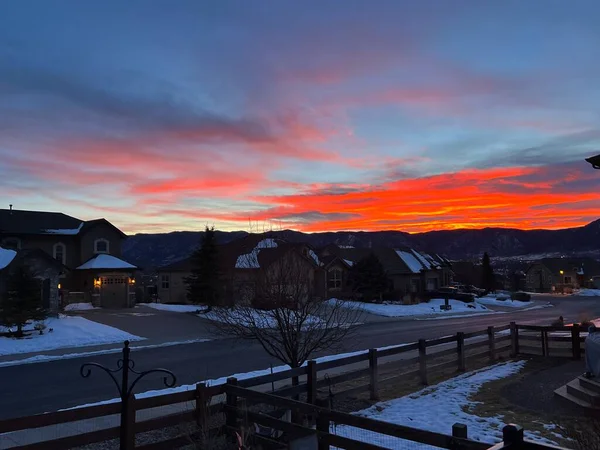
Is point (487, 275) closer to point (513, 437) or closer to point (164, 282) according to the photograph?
point (164, 282)

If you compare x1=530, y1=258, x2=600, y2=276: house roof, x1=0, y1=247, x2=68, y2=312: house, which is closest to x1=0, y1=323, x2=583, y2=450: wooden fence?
x1=0, y1=247, x2=68, y2=312: house

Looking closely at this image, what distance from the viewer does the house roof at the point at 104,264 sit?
4406 centimetres

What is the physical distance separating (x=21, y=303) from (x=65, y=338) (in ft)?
9.90

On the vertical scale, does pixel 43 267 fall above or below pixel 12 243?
below

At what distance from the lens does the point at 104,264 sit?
44594 mm

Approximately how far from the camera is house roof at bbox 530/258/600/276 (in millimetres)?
105562

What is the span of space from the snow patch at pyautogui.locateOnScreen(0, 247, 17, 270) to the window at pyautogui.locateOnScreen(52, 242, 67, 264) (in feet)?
44.5

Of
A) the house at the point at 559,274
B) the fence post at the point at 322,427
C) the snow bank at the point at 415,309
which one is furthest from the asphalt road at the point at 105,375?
the house at the point at 559,274

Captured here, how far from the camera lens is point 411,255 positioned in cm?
6022

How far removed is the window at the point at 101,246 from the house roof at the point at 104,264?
0.95 meters

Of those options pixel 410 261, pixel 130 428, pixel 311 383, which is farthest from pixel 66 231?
pixel 130 428

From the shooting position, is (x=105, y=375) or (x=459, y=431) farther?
(x=105, y=375)

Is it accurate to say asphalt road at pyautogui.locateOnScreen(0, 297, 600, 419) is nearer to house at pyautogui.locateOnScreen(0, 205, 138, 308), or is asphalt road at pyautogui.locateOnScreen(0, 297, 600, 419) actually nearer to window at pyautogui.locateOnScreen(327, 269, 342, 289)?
house at pyautogui.locateOnScreen(0, 205, 138, 308)

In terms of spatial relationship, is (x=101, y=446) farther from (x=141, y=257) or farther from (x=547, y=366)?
(x=141, y=257)
